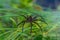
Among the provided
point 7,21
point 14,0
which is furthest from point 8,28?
point 14,0

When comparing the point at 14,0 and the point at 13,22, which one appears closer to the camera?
the point at 14,0

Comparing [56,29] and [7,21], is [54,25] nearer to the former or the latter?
[56,29]

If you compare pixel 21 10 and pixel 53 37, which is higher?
pixel 21 10

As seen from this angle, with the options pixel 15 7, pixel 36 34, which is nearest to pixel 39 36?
pixel 36 34

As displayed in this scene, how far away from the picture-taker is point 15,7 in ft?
2.39

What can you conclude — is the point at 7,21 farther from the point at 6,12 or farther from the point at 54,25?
the point at 54,25

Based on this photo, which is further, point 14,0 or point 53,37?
point 53,37

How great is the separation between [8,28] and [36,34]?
0.10m

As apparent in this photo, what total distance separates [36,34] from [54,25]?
82 mm

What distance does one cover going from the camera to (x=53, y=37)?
75cm

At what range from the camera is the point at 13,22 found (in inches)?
30.2

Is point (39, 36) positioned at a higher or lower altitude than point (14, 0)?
lower

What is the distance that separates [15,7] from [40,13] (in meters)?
0.09

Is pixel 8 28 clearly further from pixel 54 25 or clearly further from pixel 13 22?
pixel 54 25
